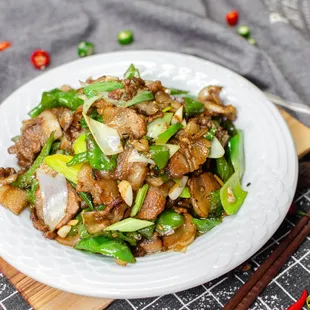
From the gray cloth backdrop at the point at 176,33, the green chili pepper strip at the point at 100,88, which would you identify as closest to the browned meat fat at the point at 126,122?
the green chili pepper strip at the point at 100,88

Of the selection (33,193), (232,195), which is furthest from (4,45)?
(232,195)

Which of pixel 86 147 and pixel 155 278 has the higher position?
pixel 86 147

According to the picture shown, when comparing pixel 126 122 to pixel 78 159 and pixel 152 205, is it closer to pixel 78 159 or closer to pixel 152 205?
pixel 78 159

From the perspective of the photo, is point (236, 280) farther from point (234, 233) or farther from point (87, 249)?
point (87, 249)

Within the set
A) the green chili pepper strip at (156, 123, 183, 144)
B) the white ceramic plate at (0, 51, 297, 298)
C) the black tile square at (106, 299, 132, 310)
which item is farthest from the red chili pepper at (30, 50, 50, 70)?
the black tile square at (106, 299, 132, 310)

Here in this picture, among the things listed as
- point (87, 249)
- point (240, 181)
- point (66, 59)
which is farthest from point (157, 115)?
point (66, 59)

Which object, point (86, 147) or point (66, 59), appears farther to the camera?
point (66, 59)
